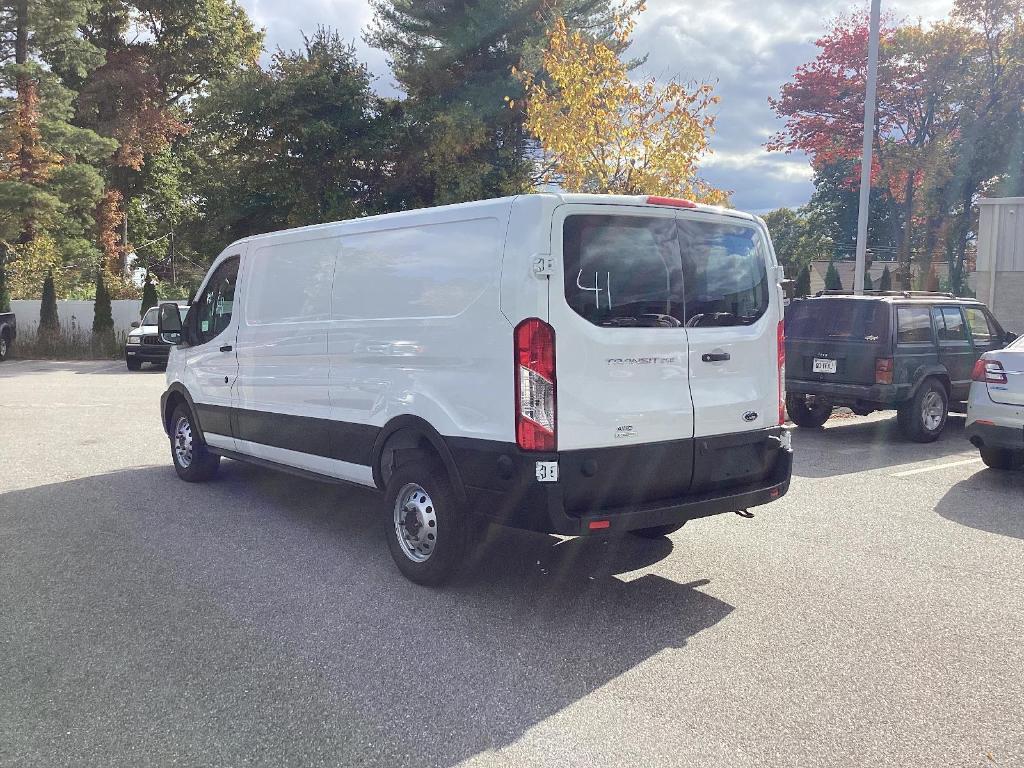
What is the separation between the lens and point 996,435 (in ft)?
26.1

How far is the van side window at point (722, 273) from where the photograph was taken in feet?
16.3

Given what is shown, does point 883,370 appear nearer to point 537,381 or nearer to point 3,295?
point 537,381

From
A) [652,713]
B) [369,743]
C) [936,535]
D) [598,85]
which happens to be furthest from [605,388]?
[598,85]

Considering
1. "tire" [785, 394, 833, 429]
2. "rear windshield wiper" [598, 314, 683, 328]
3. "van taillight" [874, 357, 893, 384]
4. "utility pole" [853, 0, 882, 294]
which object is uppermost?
"utility pole" [853, 0, 882, 294]

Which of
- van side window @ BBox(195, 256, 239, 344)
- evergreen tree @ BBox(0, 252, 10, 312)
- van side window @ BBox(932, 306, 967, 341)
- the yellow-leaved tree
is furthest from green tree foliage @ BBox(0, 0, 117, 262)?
van side window @ BBox(932, 306, 967, 341)

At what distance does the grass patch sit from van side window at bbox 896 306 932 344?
23.8 metres

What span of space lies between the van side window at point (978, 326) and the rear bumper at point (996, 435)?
143 inches

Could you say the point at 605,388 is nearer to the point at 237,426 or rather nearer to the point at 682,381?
the point at 682,381

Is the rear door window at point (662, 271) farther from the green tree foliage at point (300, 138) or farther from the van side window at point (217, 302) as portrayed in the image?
the green tree foliage at point (300, 138)

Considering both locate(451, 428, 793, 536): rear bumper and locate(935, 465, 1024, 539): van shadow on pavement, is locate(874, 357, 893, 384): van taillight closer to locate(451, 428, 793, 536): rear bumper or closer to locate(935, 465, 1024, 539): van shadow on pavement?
locate(935, 465, 1024, 539): van shadow on pavement

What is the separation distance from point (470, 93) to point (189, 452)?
1958 cm

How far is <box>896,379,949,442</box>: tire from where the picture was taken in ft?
33.9

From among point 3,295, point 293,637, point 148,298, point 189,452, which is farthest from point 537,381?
point 3,295

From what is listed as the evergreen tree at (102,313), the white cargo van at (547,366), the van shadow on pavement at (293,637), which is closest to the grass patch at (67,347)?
the evergreen tree at (102,313)
